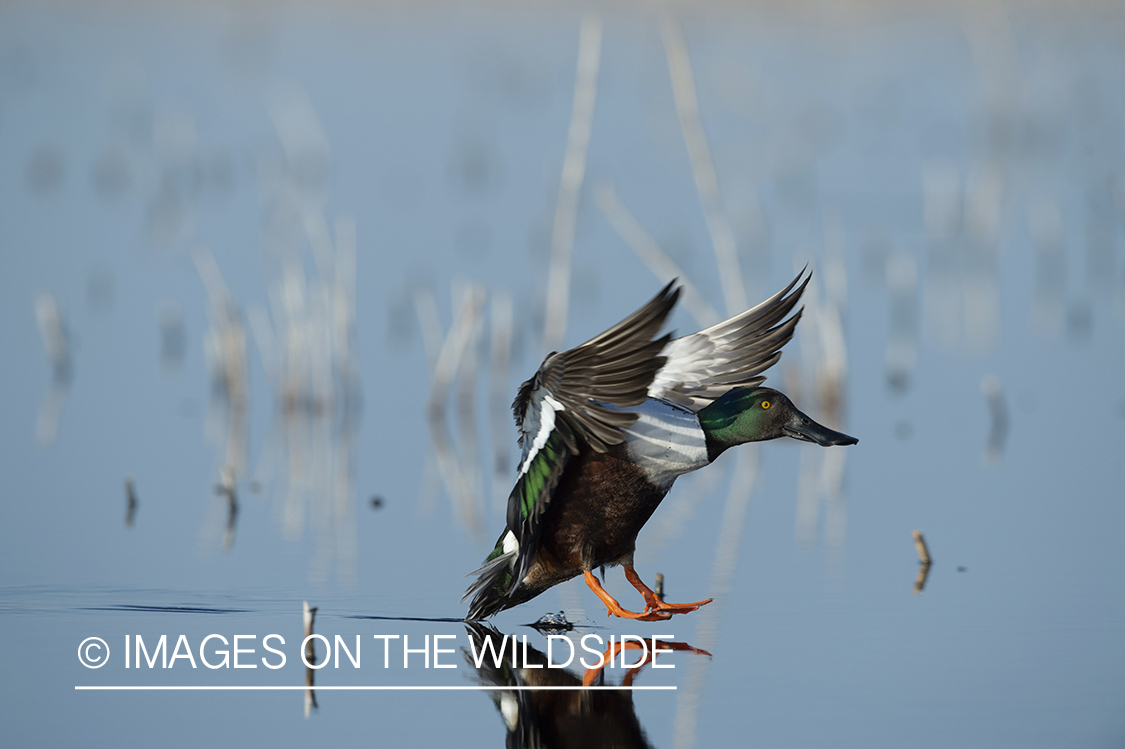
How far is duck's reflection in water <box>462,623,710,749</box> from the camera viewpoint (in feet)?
15.6

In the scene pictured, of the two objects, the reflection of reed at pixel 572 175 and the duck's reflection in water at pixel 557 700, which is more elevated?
the reflection of reed at pixel 572 175

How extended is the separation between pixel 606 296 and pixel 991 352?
4.00m

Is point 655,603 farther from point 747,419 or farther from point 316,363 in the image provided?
point 316,363

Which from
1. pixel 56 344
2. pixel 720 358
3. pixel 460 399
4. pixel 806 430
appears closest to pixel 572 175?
pixel 460 399

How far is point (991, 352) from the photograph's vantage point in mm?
14680

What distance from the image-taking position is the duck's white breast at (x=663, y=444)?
231 inches

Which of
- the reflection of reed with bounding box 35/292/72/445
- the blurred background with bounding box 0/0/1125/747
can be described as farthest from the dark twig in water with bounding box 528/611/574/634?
the reflection of reed with bounding box 35/292/72/445

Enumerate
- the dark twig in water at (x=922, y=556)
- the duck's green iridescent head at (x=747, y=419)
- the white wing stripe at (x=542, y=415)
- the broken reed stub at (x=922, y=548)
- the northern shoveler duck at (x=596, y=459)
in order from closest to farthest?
the northern shoveler duck at (x=596, y=459), the white wing stripe at (x=542, y=415), the duck's green iridescent head at (x=747, y=419), the dark twig in water at (x=922, y=556), the broken reed stub at (x=922, y=548)

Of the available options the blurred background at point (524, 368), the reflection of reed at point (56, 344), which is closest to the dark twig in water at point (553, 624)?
the blurred background at point (524, 368)

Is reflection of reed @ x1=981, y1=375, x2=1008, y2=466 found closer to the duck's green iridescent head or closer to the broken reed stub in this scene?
the broken reed stub

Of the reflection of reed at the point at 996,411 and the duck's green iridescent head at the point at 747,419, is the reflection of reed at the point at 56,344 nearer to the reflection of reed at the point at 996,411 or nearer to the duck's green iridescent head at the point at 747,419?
the reflection of reed at the point at 996,411

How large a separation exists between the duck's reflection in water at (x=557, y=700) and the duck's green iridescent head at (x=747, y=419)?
0.87 m

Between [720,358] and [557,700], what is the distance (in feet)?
6.68

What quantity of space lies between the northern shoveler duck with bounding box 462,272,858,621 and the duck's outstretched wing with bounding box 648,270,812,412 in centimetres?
10
